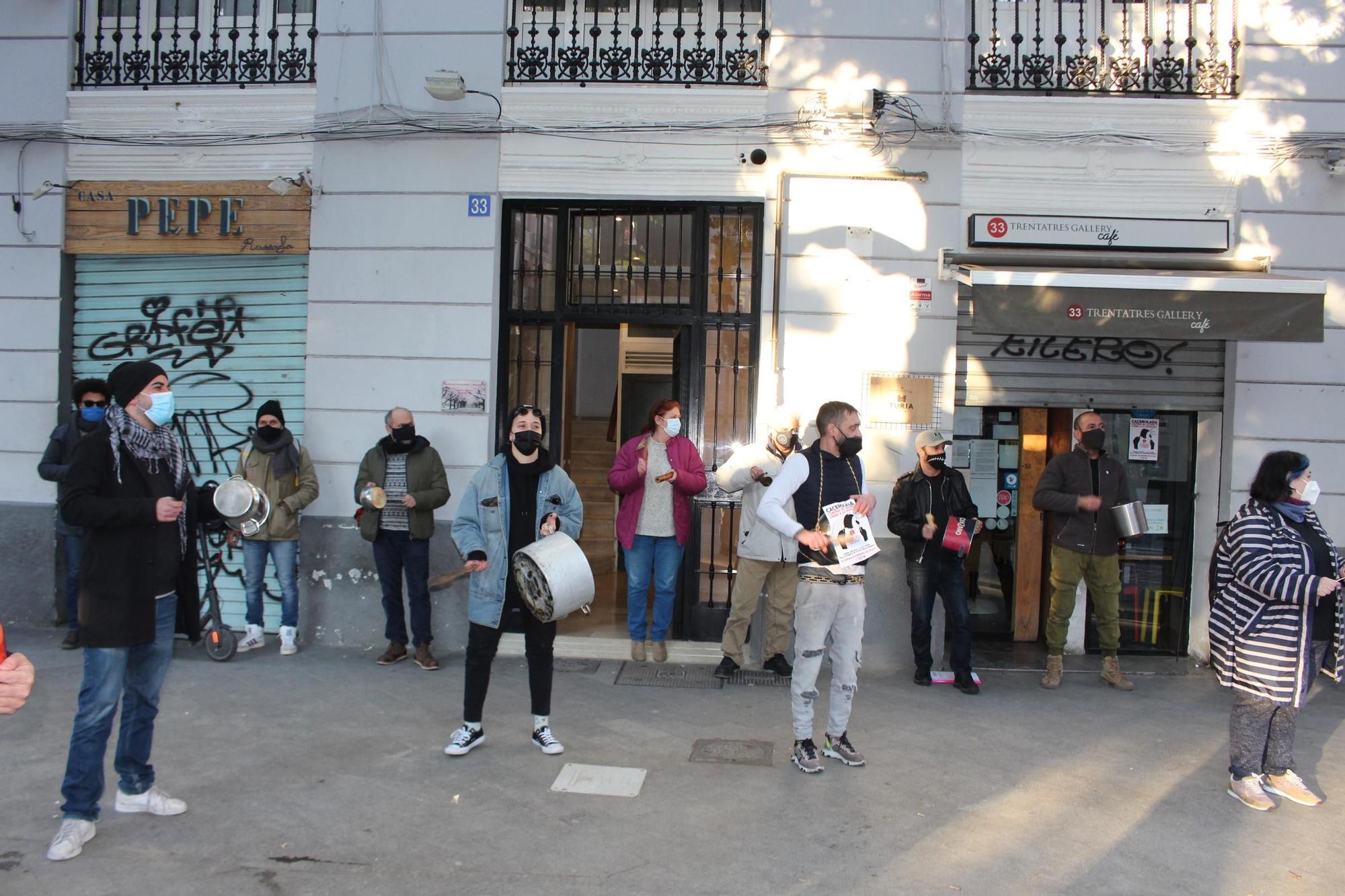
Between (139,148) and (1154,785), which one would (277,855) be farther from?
(139,148)

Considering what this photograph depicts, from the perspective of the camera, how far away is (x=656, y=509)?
24.3 feet

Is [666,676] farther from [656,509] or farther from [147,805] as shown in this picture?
[147,805]

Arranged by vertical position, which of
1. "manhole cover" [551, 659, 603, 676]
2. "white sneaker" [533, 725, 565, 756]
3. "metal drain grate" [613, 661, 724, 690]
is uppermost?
"white sneaker" [533, 725, 565, 756]

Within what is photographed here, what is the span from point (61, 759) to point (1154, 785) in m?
5.47

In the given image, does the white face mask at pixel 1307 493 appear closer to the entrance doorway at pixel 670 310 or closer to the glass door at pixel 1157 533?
the glass door at pixel 1157 533

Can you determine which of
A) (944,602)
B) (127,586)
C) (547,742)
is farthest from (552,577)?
(944,602)

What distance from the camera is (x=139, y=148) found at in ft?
27.0

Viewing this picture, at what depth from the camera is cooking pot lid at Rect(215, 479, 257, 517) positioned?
4.65 meters

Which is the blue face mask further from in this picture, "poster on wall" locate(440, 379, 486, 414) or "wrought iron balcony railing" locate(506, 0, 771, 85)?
"wrought iron balcony railing" locate(506, 0, 771, 85)

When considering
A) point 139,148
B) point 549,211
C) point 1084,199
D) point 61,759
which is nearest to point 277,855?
point 61,759

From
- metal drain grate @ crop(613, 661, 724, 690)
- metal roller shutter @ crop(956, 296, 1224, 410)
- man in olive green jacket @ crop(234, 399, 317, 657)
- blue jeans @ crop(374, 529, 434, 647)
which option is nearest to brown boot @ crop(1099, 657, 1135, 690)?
metal roller shutter @ crop(956, 296, 1224, 410)

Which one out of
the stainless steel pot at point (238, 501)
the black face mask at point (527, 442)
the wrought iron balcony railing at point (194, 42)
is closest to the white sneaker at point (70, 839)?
the stainless steel pot at point (238, 501)

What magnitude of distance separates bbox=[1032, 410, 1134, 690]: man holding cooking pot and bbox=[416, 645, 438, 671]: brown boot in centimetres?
427

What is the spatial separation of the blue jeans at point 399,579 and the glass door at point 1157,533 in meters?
5.19
